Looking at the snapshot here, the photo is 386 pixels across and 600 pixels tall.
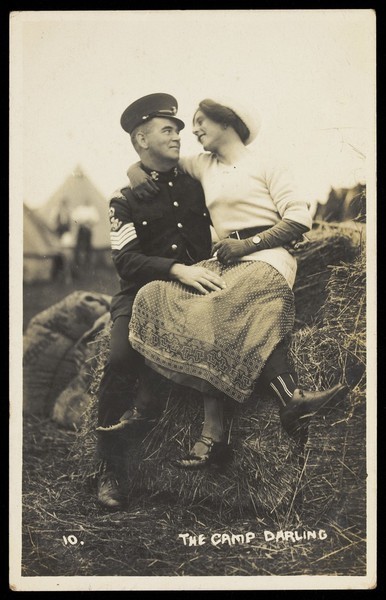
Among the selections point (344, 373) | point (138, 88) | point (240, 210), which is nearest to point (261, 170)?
point (240, 210)

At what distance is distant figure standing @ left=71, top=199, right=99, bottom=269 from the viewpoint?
10.6ft

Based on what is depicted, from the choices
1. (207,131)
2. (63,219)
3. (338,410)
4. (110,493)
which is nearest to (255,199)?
(207,131)

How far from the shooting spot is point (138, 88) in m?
3.22

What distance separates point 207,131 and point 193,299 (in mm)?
784

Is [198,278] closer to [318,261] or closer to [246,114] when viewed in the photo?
[318,261]

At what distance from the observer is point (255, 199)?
3.12m

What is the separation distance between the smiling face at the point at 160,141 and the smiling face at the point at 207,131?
96 mm

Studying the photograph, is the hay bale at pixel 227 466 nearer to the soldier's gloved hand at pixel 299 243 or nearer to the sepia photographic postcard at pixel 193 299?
the sepia photographic postcard at pixel 193 299

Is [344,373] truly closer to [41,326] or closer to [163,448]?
[163,448]

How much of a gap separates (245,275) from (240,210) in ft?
1.00

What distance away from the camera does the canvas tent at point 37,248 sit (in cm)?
326

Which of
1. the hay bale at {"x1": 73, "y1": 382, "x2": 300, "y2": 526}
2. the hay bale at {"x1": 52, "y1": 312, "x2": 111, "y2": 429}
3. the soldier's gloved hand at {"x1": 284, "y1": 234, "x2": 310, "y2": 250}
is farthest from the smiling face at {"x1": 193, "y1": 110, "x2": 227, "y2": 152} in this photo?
the hay bale at {"x1": 73, "y1": 382, "x2": 300, "y2": 526}

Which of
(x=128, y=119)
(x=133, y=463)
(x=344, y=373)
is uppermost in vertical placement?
(x=128, y=119)

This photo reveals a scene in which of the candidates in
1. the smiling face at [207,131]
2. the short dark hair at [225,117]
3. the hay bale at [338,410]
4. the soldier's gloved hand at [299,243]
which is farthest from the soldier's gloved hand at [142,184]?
the hay bale at [338,410]
